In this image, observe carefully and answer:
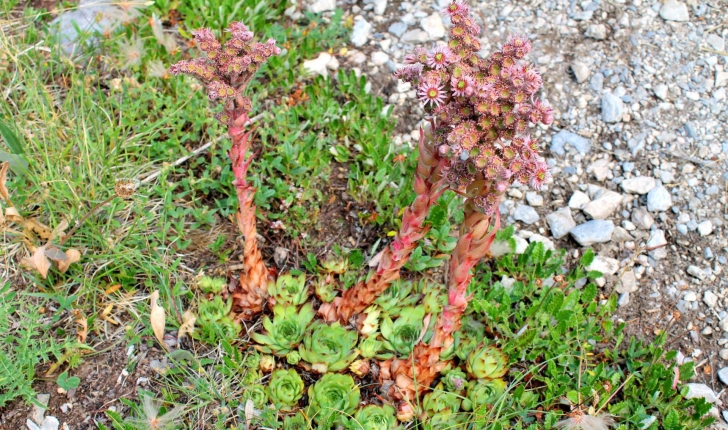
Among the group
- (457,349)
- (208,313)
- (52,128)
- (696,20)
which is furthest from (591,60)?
(52,128)

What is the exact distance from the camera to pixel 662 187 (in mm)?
3943

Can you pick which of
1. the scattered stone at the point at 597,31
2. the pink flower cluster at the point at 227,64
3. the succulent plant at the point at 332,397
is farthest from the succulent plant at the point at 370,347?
A: the scattered stone at the point at 597,31

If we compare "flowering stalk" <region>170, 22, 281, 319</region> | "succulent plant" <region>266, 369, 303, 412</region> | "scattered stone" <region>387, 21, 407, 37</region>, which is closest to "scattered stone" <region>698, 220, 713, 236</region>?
A: "scattered stone" <region>387, 21, 407, 37</region>

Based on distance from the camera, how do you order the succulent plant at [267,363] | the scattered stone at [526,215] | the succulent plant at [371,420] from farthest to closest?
the scattered stone at [526,215], the succulent plant at [267,363], the succulent plant at [371,420]

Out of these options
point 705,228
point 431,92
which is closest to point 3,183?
point 431,92

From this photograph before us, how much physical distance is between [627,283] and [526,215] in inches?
26.6

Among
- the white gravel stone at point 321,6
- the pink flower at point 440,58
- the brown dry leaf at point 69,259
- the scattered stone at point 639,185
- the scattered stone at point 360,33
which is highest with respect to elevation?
the pink flower at point 440,58

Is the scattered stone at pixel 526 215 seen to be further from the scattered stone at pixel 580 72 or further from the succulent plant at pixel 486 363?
the scattered stone at pixel 580 72

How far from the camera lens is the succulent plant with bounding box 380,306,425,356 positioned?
3236mm

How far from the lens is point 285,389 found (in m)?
3.10

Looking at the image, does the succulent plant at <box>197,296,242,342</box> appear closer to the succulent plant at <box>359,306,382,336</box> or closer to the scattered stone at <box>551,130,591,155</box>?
the succulent plant at <box>359,306,382,336</box>

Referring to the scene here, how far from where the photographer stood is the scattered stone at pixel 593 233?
3779mm

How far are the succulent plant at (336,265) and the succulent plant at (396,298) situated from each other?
27cm

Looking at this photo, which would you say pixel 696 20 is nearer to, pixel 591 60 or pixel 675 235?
pixel 591 60
